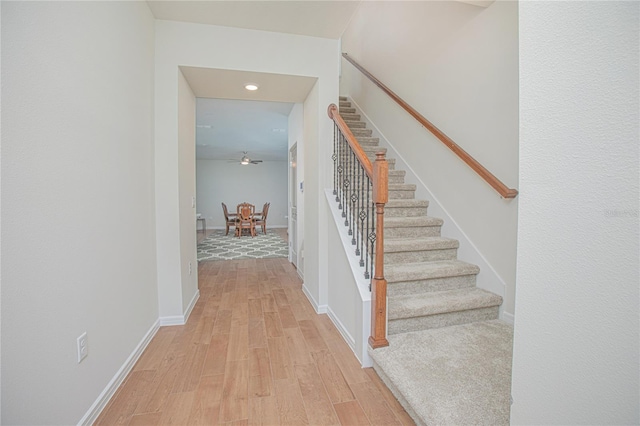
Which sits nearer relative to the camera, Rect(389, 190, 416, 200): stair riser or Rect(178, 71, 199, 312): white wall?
Rect(178, 71, 199, 312): white wall

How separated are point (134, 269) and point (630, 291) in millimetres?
2429

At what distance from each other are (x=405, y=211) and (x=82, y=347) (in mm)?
2709

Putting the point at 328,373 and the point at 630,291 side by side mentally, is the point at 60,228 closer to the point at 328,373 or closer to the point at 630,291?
the point at 328,373

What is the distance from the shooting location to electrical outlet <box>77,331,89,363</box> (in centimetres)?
134

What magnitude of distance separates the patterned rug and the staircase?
364 cm

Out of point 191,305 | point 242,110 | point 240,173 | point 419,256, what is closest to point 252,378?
point 191,305

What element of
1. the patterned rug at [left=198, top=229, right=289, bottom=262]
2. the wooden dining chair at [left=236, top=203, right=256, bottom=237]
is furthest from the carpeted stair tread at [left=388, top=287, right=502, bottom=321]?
the wooden dining chair at [left=236, top=203, right=256, bottom=237]

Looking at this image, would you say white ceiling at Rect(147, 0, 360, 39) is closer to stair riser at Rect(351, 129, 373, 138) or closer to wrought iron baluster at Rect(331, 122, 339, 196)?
wrought iron baluster at Rect(331, 122, 339, 196)

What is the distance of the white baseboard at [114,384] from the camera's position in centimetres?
142

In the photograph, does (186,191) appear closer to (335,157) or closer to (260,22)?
(335,157)

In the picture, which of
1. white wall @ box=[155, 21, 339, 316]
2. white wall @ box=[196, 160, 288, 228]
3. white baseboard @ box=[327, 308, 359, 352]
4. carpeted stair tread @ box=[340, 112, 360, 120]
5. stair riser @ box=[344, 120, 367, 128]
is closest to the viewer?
white baseboard @ box=[327, 308, 359, 352]

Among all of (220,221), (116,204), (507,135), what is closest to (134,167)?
(116,204)

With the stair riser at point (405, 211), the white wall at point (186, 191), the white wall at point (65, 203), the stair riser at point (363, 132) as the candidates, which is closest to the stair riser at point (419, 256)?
the stair riser at point (405, 211)

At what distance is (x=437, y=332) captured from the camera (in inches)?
80.7
